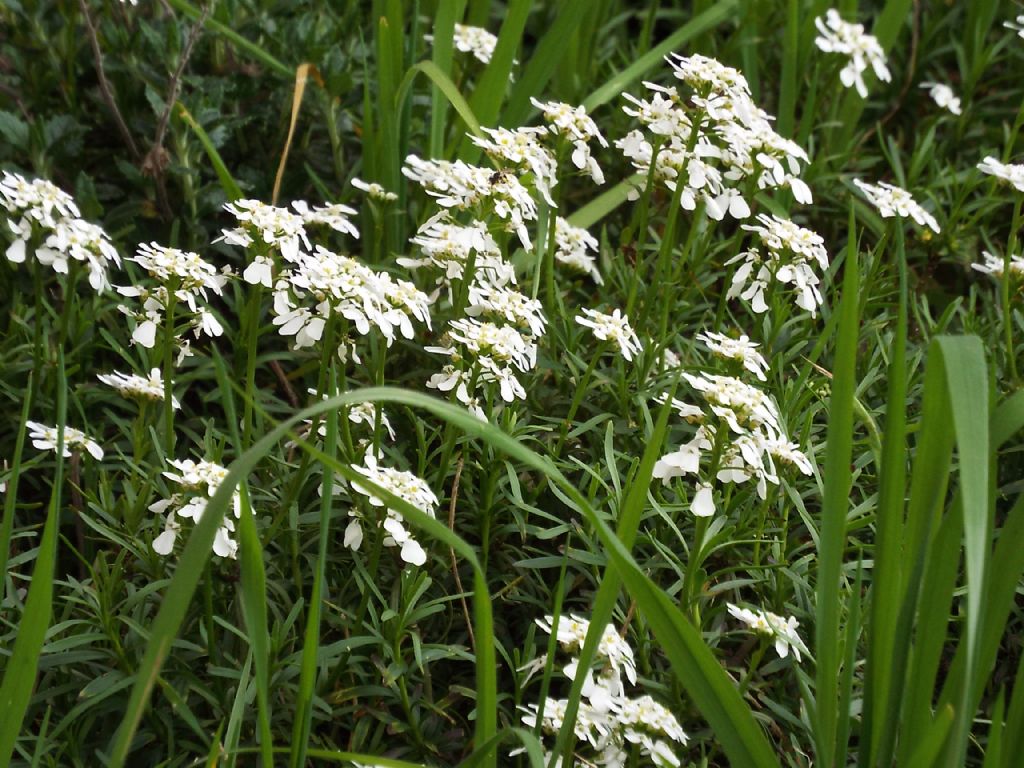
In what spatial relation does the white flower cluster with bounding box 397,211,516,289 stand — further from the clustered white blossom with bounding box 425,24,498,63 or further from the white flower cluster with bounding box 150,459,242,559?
the clustered white blossom with bounding box 425,24,498,63

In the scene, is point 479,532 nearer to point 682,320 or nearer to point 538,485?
point 538,485

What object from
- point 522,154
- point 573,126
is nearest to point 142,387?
point 522,154

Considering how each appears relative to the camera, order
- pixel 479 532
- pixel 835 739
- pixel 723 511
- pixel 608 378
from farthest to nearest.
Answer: pixel 608 378, pixel 479 532, pixel 723 511, pixel 835 739

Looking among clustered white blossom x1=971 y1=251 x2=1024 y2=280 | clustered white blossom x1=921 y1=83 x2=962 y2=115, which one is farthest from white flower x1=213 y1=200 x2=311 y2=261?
clustered white blossom x1=921 y1=83 x2=962 y2=115

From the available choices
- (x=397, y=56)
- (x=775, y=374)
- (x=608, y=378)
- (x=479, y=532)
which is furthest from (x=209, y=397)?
(x=775, y=374)

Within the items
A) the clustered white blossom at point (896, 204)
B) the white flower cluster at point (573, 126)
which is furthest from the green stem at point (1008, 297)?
the white flower cluster at point (573, 126)

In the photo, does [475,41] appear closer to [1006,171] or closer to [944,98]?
[944,98]
